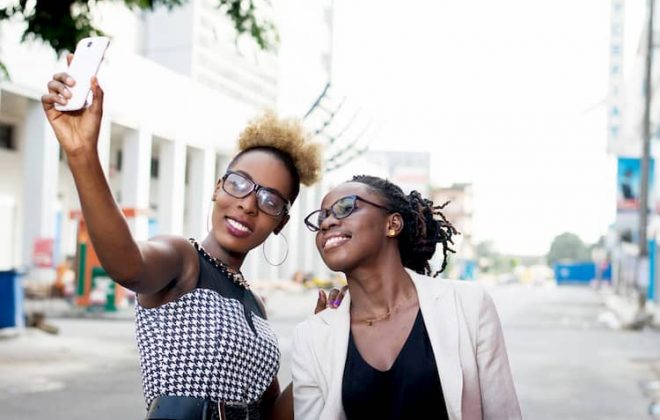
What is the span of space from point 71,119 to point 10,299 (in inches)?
532

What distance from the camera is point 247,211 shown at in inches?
115

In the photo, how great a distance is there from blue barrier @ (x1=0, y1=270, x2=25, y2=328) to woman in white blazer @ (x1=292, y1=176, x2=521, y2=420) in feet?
40.8

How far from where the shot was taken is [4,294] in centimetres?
1463

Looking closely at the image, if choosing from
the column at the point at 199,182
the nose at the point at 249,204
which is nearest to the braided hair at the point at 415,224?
the nose at the point at 249,204

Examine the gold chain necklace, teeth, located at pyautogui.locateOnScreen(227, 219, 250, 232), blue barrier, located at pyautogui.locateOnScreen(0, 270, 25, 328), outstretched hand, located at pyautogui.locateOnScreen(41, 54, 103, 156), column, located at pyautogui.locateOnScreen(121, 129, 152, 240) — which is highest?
column, located at pyautogui.locateOnScreen(121, 129, 152, 240)

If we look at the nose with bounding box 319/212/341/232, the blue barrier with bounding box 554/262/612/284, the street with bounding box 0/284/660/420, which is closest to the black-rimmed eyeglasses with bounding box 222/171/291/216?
the nose with bounding box 319/212/341/232

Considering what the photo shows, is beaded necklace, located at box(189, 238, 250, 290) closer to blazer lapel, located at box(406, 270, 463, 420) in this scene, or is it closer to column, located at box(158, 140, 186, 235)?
blazer lapel, located at box(406, 270, 463, 420)

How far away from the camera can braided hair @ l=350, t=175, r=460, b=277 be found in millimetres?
3205

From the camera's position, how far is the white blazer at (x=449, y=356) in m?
2.86

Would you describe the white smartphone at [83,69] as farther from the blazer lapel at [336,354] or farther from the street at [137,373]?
the street at [137,373]

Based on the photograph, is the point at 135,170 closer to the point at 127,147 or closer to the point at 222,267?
the point at 127,147

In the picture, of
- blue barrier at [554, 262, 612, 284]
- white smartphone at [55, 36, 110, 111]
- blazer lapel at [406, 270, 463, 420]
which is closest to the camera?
white smartphone at [55, 36, 110, 111]

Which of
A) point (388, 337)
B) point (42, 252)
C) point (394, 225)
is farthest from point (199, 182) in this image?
point (388, 337)

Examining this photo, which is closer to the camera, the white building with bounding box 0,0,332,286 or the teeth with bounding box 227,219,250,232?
the teeth with bounding box 227,219,250,232
